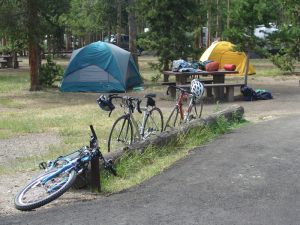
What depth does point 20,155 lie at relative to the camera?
8.43 metres

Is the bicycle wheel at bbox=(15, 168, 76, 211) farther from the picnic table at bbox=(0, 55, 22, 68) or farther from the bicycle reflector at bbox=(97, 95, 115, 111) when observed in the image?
the picnic table at bbox=(0, 55, 22, 68)

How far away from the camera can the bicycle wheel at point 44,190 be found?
5367 millimetres

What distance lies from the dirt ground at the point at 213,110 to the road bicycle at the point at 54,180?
0.43ft

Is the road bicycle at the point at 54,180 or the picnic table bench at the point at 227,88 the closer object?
the road bicycle at the point at 54,180

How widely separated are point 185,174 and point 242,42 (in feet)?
41.3

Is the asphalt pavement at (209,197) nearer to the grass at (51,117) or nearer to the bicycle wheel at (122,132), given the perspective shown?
the bicycle wheel at (122,132)

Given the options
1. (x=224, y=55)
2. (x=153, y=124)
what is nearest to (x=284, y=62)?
(x=224, y=55)

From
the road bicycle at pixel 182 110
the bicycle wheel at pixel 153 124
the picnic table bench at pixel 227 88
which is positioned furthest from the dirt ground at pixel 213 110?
the road bicycle at pixel 182 110

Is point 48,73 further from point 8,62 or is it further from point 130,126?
point 8,62

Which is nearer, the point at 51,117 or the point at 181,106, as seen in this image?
the point at 181,106

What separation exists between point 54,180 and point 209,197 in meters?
1.66

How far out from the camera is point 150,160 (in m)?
7.47

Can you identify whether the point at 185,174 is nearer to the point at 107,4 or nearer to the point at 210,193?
the point at 210,193

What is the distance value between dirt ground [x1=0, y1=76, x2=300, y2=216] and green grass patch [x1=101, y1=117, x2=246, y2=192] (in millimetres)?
558
